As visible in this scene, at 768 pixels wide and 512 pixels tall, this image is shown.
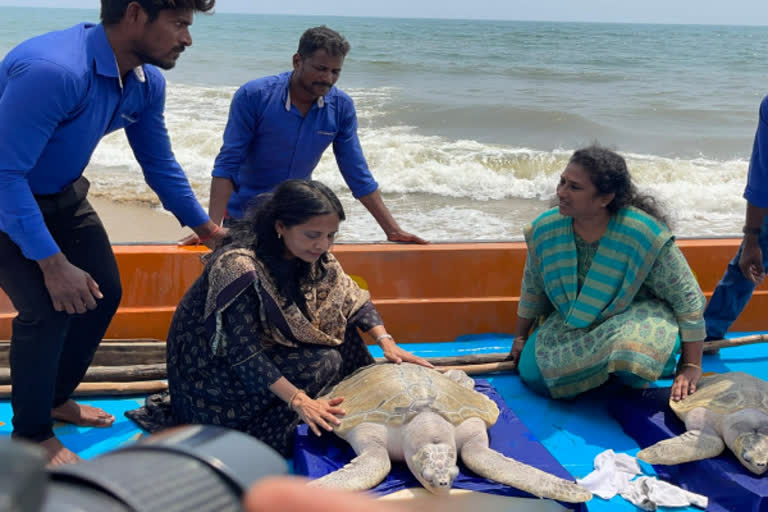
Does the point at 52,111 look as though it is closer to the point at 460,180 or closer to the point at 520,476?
the point at 520,476

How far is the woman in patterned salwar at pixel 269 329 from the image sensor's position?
248cm

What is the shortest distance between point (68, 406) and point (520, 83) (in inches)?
714

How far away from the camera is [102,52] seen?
2.12 metres

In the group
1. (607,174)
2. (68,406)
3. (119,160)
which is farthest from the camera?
(119,160)

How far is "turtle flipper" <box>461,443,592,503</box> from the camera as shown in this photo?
216 centimetres

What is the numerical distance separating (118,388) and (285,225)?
3.48ft

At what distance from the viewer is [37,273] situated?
7.33ft

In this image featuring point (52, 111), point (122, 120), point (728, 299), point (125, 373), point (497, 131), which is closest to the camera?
point (52, 111)

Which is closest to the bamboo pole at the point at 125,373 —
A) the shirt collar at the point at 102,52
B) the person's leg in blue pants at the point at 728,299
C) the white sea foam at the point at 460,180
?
the shirt collar at the point at 102,52

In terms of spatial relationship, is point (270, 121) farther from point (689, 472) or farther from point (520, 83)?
point (520, 83)

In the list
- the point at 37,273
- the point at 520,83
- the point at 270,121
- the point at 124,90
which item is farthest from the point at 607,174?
the point at 520,83

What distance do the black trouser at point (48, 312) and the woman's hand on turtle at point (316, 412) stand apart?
734mm

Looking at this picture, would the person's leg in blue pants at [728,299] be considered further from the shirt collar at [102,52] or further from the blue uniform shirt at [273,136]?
the shirt collar at [102,52]

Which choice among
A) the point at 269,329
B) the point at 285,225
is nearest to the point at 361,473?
the point at 269,329
